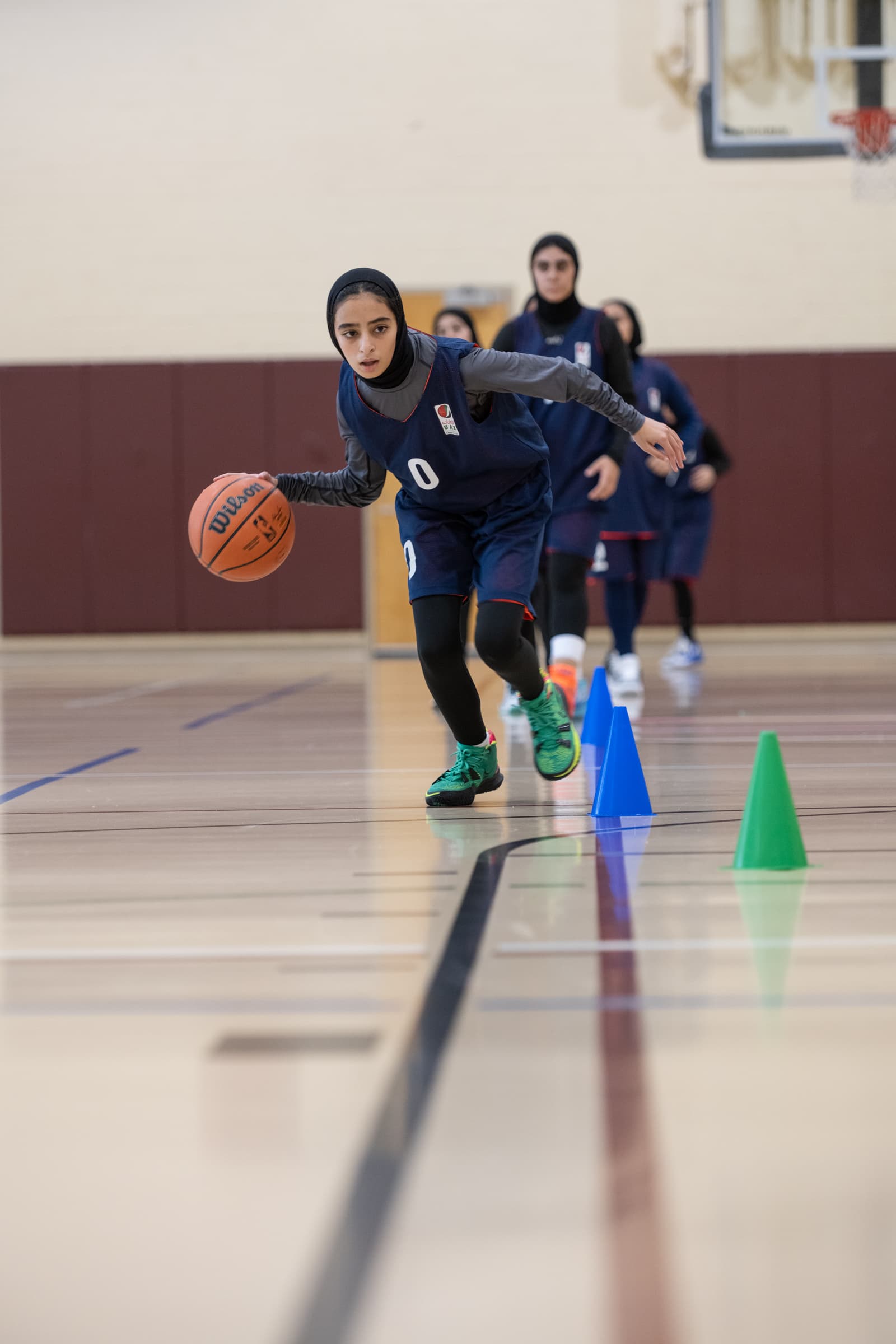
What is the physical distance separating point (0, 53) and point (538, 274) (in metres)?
7.49

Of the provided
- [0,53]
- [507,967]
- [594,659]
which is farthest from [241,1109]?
[0,53]

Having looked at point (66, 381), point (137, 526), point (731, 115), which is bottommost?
point (137, 526)

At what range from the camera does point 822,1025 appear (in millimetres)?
1642

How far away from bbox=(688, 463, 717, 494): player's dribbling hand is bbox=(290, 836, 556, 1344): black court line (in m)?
5.67

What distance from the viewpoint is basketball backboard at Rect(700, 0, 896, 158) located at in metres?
9.65

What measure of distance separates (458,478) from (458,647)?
1.23ft

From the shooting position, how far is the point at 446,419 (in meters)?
3.19

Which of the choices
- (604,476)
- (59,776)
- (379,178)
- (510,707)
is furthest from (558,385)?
(379,178)

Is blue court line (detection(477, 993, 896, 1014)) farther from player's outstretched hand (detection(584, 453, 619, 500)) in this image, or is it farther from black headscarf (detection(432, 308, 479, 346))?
black headscarf (detection(432, 308, 479, 346))

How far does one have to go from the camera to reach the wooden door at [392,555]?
10.7 metres

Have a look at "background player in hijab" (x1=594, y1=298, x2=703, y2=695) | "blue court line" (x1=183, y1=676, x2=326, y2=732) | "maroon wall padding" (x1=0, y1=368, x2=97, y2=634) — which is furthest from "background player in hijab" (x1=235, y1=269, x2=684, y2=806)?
"maroon wall padding" (x1=0, y1=368, x2=97, y2=634)

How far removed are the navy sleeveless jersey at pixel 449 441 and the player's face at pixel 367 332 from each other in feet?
0.42

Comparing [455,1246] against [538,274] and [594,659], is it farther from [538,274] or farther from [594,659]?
[594,659]

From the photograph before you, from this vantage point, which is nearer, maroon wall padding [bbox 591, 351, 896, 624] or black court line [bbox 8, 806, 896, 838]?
black court line [bbox 8, 806, 896, 838]
